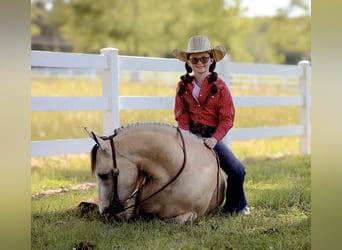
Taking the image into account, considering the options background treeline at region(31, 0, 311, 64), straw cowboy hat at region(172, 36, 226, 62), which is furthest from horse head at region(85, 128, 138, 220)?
background treeline at region(31, 0, 311, 64)

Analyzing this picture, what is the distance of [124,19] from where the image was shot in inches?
426

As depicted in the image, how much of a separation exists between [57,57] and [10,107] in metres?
1.16

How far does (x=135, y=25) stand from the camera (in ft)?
35.9

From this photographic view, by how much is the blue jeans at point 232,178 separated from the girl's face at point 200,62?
0.27m

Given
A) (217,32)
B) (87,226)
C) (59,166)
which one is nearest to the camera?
(87,226)

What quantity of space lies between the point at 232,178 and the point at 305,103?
2244 mm

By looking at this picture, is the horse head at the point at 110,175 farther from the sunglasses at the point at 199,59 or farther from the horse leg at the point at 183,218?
the sunglasses at the point at 199,59

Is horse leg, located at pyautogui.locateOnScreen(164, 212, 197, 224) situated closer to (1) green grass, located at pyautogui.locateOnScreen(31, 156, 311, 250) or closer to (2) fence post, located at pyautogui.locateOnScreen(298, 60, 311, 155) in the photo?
(1) green grass, located at pyautogui.locateOnScreen(31, 156, 311, 250)

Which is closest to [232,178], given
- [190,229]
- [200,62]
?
[190,229]

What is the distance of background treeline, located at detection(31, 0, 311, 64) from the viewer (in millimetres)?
10625

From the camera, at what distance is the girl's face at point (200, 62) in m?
2.17

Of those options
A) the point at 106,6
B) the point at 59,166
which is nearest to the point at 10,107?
the point at 59,166

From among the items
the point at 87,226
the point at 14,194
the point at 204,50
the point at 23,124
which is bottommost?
the point at 87,226

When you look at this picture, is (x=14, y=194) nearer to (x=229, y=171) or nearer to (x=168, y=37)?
(x=229, y=171)
